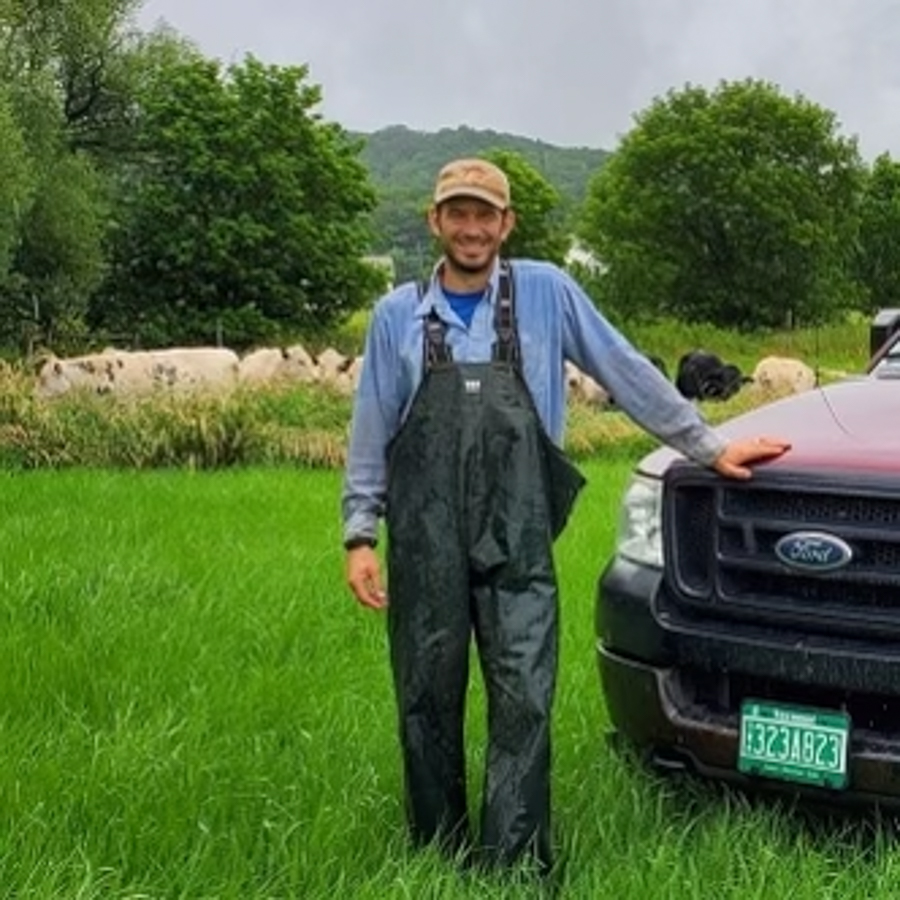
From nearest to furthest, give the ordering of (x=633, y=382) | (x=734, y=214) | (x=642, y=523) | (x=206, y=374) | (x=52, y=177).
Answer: (x=633, y=382) < (x=642, y=523) < (x=206, y=374) < (x=52, y=177) < (x=734, y=214)

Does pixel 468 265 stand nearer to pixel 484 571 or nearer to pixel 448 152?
pixel 484 571

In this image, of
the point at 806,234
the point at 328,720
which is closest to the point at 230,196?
the point at 806,234

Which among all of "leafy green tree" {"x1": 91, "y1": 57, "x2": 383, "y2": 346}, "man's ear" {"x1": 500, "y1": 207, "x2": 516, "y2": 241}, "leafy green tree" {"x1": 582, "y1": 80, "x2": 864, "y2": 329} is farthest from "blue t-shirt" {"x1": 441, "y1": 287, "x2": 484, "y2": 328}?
"leafy green tree" {"x1": 582, "y1": 80, "x2": 864, "y2": 329}

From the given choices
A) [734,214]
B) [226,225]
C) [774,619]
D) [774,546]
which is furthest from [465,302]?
[734,214]

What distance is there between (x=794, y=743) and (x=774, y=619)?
26 cm

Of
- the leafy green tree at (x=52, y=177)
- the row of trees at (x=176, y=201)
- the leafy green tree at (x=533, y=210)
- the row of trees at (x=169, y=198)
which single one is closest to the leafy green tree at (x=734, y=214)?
the row of trees at (x=169, y=198)

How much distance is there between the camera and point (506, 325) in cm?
339

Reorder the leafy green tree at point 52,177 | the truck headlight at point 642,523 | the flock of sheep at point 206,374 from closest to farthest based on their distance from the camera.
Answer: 1. the truck headlight at point 642,523
2. the flock of sheep at point 206,374
3. the leafy green tree at point 52,177

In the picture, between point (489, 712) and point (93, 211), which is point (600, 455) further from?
point (93, 211)

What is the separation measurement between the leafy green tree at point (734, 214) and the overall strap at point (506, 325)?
46.5 meters

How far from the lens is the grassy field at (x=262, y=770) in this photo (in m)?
3.31

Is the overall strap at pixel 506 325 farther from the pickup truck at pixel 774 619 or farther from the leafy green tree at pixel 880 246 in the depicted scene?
the leafy green tree at pixel 880 246

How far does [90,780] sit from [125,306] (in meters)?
33.9

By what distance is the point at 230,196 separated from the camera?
3684 centimetres
